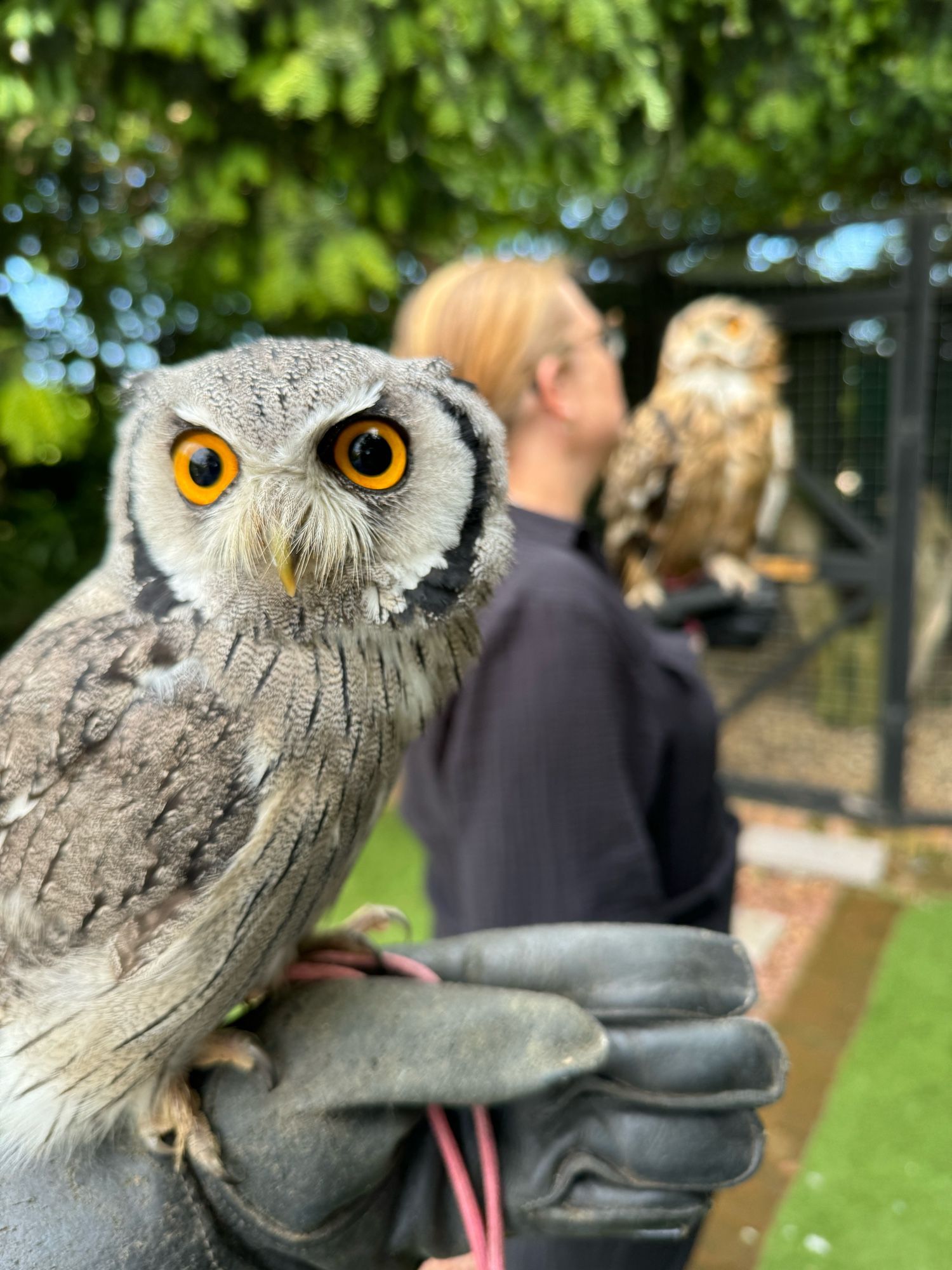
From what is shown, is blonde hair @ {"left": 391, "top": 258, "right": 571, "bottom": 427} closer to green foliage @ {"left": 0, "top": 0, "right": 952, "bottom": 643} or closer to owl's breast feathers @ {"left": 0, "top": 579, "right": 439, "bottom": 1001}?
owl's breast feathers @ {"left": 0, "top": 579, "right": 439, "bottom": 1001}

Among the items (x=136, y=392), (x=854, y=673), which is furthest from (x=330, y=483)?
(x=854, y=673)

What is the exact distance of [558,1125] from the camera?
89 centimetres

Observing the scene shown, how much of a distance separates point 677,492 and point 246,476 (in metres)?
2.39

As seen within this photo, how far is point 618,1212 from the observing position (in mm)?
849

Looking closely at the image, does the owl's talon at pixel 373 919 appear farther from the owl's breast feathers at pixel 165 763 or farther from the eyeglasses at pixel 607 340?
the eyeglasses at pixel 607 340

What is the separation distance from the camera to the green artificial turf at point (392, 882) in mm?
3203

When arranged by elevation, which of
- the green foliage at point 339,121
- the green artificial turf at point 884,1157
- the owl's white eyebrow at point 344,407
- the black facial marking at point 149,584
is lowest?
the green artificial turf at point 884,1157

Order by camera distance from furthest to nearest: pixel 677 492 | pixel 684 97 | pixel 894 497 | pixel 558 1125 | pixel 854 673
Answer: pixel 854 673 < pixel 894 497 < pixel 677 492 < pixel 684 97 < pixel 558 1125

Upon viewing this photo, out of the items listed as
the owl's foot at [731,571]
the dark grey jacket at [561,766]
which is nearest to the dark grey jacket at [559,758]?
the dark grey jacket at [561,766]

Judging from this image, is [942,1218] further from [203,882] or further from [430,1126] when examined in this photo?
[203,882]

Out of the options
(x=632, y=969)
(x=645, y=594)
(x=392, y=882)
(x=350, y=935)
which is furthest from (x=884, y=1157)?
(x=392, y=882)

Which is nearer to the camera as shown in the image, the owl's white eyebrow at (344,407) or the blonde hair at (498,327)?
the owl's white eyebrow at (344,407)

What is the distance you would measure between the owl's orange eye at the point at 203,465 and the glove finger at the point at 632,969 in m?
0.55

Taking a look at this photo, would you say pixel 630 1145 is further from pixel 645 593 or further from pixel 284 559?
pixel 645 593
